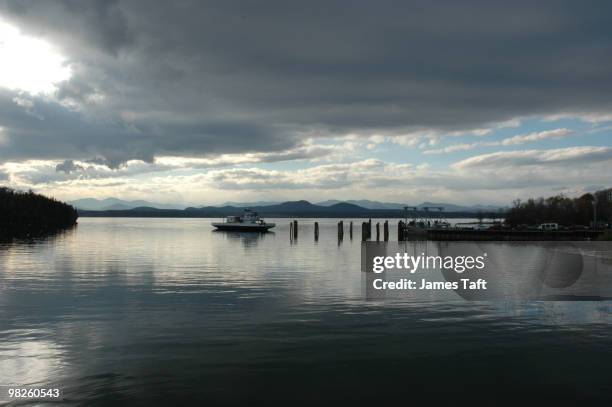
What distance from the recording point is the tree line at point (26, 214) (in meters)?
121

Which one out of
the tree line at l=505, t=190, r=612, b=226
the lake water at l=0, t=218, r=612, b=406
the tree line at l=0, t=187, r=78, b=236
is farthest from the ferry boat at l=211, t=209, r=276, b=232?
the lake water at l=0, t=218, r=612, b=406

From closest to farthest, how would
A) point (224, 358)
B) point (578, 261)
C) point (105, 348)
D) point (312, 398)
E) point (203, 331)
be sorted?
point (312, 398)
point (224, 358)
point (105, 348)
point (203, 331)
point (578, 261)

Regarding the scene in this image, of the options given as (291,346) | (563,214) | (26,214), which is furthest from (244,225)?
(291,346)

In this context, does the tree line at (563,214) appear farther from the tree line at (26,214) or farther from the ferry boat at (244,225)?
the tree line at (26,214)

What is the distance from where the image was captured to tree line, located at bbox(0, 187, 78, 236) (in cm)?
12083

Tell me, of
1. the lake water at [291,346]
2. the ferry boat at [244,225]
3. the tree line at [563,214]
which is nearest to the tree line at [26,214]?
the ferry boat at [244,225]

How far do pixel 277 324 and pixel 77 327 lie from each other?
28.1 feet

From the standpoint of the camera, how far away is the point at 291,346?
18.9 metres

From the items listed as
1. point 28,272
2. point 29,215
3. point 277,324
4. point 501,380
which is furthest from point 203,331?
point 29,215

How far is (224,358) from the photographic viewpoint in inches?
682

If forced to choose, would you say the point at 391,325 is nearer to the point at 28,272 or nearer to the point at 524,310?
the point at 524,310

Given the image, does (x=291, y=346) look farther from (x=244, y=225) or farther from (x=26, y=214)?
(x=26, y=214)

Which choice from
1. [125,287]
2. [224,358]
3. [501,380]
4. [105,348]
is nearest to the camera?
[501,380]

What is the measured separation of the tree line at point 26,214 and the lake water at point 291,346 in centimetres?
9126
